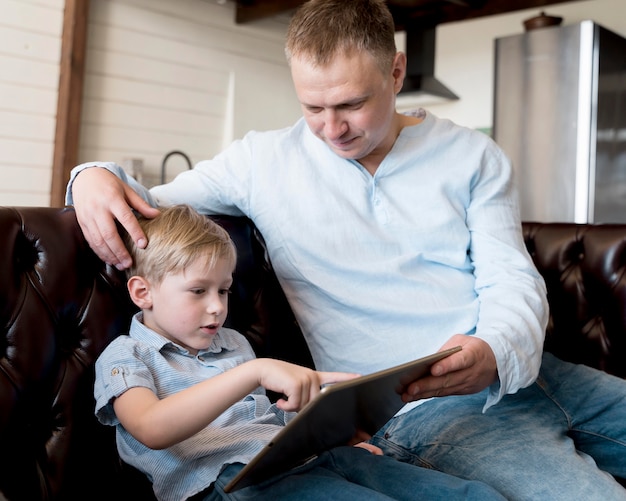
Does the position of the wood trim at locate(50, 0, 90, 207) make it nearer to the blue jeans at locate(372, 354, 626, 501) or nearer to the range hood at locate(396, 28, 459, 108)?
the range hood at locate(396, 28, 459, 108)

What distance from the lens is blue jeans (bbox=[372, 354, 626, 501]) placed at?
1326mm

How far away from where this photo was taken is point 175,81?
16.6 ft

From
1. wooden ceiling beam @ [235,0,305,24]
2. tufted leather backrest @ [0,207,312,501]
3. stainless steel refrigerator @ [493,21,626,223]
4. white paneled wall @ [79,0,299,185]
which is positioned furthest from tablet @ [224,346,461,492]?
wooden ceiling beam @ [235,0,305,24]

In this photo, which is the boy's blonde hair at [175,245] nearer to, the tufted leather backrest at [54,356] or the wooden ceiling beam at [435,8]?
the tufted leather backrest at [54,356]

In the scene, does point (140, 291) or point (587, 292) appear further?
point (587, 292)

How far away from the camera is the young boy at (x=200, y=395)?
3.68ft

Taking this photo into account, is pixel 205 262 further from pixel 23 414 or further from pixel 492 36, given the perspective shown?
pixel 492 36

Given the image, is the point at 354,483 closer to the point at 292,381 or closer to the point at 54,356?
the point at 292,381

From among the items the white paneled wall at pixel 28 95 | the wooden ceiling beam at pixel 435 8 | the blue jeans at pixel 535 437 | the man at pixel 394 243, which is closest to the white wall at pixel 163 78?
the white paneled wall at pixel 28 95

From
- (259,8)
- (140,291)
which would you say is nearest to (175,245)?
(140,291)

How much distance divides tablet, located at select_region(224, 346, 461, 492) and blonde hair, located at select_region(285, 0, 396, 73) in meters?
0.73

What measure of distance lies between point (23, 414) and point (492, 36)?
4.58m

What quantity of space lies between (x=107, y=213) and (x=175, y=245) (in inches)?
6.5

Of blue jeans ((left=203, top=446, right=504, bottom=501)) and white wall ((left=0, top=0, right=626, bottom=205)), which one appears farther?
white wall ((left=0, top=0, right=626, bottom=205))
